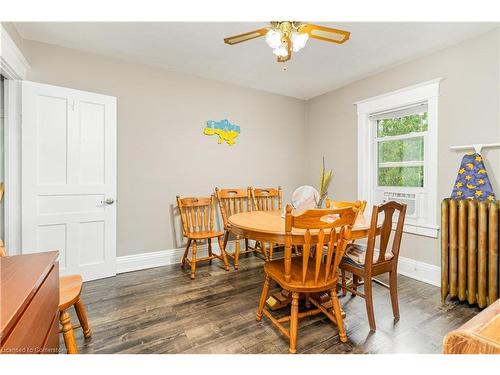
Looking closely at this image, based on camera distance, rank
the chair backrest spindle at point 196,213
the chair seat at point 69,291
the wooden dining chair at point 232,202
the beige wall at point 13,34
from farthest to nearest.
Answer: the wooden dining chair at point 232,202, the chair backrest spindle at point 196,213, the beige wall at point 13,34, the chair seat at point 69,291

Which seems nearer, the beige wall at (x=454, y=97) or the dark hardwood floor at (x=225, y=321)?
the dark hardwood floor at (x=225, y=321)

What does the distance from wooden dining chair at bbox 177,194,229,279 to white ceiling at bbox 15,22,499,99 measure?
1664 mm

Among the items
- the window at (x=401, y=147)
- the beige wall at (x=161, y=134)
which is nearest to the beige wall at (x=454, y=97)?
the window at (x=401, y=147)

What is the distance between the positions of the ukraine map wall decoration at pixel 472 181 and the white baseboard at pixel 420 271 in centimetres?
85

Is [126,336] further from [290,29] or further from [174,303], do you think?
[290,29]

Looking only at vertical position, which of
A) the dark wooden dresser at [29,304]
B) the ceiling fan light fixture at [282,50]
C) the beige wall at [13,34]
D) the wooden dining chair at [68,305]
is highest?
the beige wall at [13,34]

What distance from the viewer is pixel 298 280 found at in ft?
5.23

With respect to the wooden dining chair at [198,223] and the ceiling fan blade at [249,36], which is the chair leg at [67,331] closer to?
the wooden dining chair at [198,223]

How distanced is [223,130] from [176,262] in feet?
6.33

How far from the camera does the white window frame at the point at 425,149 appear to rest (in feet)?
8.56

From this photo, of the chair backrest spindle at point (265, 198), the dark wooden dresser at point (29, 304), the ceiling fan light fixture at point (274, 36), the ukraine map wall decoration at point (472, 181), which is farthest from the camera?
the chair backrest spindle at point (265, 198)

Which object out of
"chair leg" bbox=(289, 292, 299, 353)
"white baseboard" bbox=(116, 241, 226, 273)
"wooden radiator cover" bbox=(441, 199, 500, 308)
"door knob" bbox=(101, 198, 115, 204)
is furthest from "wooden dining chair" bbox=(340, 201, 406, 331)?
"door knob" bbox=(101, 198, 115, 204)

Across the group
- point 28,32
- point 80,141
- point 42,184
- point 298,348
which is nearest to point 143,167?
point 80,141

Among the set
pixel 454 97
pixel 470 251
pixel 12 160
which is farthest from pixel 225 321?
pixel 454 97
